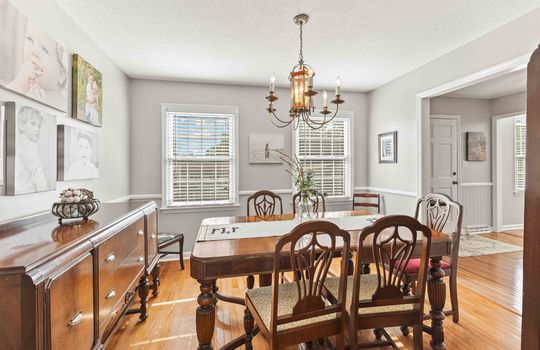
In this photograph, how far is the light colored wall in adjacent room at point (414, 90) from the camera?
2.46m

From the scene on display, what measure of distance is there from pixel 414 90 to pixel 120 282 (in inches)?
156

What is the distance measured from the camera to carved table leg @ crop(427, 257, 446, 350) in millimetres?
1843

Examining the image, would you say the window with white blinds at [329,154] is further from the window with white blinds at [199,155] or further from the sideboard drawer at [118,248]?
the sideboard drawer at [118,248]

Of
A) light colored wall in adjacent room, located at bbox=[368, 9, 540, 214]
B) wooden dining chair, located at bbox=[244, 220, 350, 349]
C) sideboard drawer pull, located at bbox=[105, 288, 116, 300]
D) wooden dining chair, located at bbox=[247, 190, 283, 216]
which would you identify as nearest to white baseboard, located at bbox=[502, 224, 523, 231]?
light colored wall in adjacent room, located at bbox=[368, 9, 540, 214]

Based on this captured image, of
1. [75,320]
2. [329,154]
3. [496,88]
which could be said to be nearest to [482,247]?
[496,88]

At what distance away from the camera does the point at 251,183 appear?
4238 mm

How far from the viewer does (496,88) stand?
4.51m

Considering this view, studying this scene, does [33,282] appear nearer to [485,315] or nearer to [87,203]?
[87,203]

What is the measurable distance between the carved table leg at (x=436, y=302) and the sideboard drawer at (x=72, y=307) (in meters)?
2.07

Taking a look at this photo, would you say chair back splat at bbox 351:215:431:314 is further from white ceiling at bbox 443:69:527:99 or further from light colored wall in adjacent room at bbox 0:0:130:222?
white ceiling at bbox 443:69:527:99

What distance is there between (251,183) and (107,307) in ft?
9.34

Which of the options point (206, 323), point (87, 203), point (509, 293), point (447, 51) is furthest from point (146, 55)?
point (509, 293)

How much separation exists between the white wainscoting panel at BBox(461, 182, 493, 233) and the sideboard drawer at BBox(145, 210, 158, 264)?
5.31 meters

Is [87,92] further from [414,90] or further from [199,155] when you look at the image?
[414,90]
